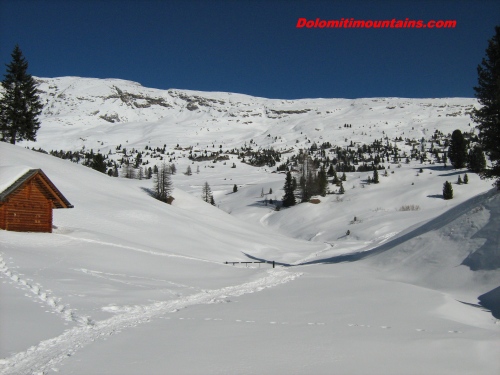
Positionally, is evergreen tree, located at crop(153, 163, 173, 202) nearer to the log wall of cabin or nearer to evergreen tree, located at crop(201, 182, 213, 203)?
evergreen tree, located at crop(201, 182, 213, 203)

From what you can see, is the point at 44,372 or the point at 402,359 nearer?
the point at 44,372

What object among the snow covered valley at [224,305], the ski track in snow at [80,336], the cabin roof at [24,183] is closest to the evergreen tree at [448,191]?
the snow covered valley at [224,305]

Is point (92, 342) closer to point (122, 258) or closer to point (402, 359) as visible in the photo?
point (402, 359)

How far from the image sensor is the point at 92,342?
843 centimetres

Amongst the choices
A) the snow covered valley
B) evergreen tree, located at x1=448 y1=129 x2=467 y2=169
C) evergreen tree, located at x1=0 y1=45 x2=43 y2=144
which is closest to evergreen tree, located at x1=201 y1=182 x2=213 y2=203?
evergreen tree, located at x1=0 y1=45 x2=43 y2=144

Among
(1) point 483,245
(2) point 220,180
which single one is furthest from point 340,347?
(2) point 220,180

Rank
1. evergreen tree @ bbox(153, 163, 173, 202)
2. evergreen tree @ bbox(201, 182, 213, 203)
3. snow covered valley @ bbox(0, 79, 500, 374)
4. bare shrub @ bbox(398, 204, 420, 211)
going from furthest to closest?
1. evergreen tree @ bbox(201, 182, 213, 203)
2. bare shrub @ bbox(398, 204, 420, 211)
3. evergreen tree @ bbox(153, 163, 173, 202)
4. snow covered valley @ bbox(0, 79, 500, 374)

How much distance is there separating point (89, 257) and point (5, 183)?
8832 mm

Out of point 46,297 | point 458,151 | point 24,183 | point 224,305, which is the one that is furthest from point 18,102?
point 458,151

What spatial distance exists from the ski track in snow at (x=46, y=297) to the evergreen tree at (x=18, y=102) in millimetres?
39761

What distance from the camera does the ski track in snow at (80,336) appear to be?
6.90m

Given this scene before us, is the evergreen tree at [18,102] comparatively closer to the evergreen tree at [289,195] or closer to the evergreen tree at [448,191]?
the evergreen tree at [289,195]

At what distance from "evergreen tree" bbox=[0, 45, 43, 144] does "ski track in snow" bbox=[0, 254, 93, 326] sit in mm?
39761

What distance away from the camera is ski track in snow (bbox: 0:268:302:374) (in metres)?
6.90
